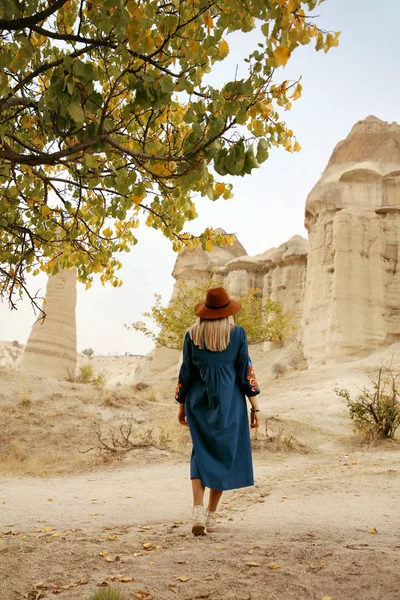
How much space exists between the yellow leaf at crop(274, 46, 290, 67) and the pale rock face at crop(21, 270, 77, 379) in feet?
53.4

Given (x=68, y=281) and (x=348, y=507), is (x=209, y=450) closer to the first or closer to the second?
(x=348, y=507)

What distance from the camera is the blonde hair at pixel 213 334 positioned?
4500 mm

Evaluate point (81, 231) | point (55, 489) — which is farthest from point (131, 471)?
point (81, 231)

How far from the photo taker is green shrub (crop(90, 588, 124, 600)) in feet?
8.57

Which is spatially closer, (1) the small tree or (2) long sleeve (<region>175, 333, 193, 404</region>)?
(2) long sleeve (<region>175, 333, 193, 404</region>)

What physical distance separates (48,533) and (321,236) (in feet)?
89.6

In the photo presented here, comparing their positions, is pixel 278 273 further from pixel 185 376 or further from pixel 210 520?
pixel 210 520

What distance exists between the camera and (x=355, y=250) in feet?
92.0

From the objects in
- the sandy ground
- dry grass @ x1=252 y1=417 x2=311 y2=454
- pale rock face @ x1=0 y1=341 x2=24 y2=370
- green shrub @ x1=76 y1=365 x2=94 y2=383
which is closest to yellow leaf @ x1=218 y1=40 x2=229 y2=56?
the sandy ground

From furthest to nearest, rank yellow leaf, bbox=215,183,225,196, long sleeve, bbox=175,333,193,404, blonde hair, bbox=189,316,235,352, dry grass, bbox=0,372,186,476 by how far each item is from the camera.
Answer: dry grass, bbox=0,372,186,476 → long sleeve, bbox=175,333,193,404 → blonde hair, bbox=189,316,235,352 → yellow leaf, bbox=215,183,225,196

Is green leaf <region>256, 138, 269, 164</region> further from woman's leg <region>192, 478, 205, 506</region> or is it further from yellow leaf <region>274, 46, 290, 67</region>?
woman's leg <region>192, 478, 205, 506</region>

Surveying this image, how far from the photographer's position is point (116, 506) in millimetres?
5883

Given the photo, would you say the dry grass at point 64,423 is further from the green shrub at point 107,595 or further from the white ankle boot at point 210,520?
A: the green shrub at point 107,595

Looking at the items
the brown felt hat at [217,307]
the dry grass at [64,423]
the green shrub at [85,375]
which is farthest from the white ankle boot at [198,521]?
the green shrub at [85,375]
